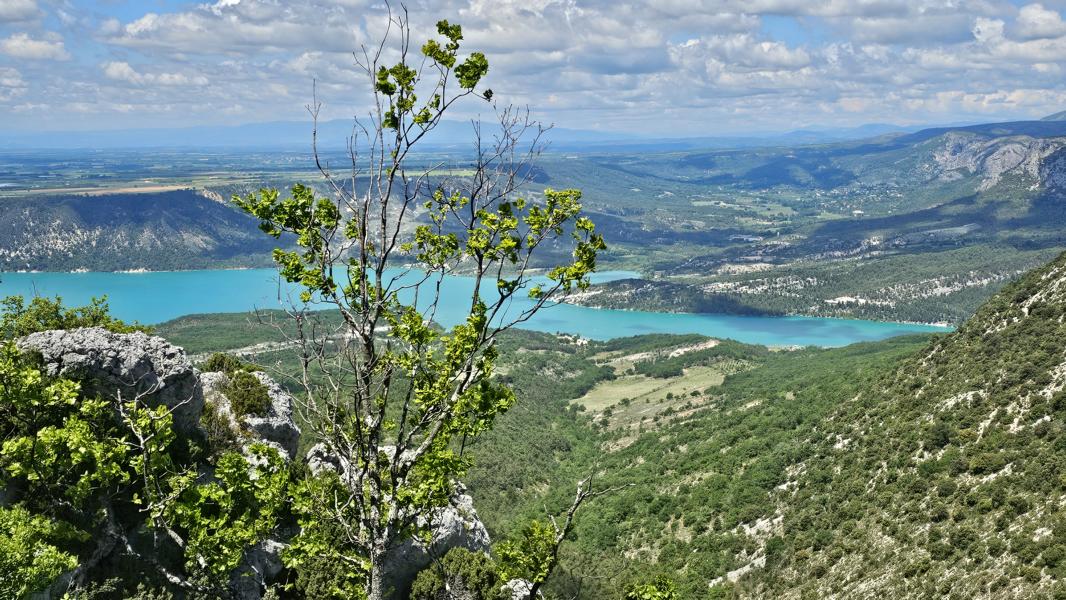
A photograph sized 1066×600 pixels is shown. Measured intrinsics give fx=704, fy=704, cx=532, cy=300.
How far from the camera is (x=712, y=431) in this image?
93.0 m

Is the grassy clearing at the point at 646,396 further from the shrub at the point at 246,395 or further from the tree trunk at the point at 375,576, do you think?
the tree trunk at the point at 375,576

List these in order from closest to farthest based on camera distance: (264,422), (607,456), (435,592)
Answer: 1. (435,592)
2. (264,422)
3. (607,456)

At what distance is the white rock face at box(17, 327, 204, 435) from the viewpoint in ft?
70.6

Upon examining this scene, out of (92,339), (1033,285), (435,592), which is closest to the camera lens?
(92,339)

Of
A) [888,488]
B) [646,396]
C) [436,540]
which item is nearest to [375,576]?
[436,540]

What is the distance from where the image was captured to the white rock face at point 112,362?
2152 centimetres

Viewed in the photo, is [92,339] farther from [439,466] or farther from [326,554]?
[439,466]

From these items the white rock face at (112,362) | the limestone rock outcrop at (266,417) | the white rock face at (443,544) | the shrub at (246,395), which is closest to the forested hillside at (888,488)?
the white rock face at (443,544)

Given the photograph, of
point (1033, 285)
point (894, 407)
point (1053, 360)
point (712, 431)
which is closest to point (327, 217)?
point (1053, 360)

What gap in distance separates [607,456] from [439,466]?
308ft

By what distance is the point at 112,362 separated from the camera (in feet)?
73.4

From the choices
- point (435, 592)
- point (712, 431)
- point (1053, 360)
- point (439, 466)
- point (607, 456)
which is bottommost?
point (607, 456)

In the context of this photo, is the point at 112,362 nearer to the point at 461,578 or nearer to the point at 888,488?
the point at 461,578

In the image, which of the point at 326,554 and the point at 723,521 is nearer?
the point at 326,554
